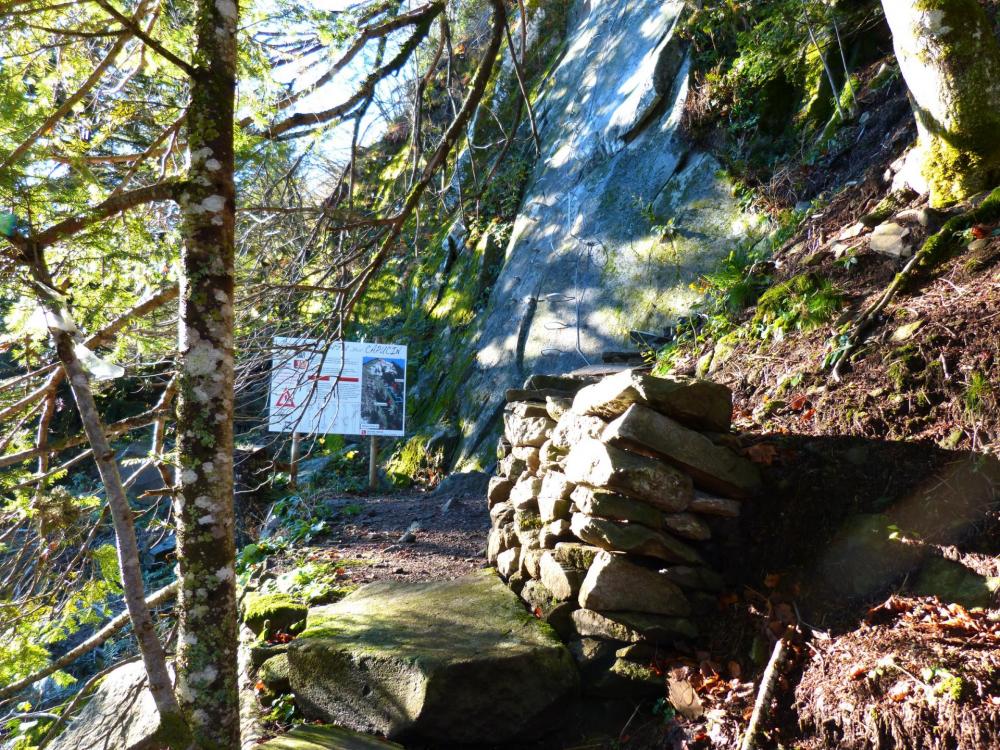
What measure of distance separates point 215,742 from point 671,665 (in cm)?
214

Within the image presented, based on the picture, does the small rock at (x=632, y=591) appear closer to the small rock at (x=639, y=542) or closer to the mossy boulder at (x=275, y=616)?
the small rock at (x=639, y=542)

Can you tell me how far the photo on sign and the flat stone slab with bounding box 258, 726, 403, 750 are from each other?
5.53 metres

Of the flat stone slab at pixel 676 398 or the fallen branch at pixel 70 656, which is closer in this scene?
the fallen branch at pixel 70 656

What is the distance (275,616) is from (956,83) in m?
5.69

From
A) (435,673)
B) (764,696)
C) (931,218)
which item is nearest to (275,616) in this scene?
(435,673)

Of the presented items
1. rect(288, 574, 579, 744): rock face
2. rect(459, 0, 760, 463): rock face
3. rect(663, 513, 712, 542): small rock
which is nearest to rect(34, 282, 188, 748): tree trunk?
rect(288, 574, 579, 744): rock face

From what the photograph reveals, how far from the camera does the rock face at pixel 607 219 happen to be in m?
7.43

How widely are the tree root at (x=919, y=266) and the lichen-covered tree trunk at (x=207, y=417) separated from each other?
3.35 m

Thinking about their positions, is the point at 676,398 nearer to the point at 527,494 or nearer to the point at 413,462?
the point at 527,494

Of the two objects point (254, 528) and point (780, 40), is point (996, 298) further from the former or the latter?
point (254, 528)

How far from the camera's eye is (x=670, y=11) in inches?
360

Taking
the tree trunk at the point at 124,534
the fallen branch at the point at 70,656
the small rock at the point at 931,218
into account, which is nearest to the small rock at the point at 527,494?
the fallen branch at the point at 70,656

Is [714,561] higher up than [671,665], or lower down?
higher up

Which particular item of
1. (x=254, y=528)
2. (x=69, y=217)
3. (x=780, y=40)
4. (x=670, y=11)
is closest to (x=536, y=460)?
(x=69, y=217)
